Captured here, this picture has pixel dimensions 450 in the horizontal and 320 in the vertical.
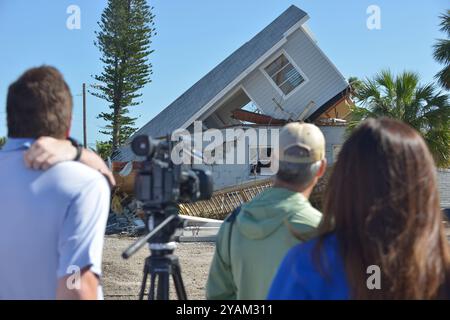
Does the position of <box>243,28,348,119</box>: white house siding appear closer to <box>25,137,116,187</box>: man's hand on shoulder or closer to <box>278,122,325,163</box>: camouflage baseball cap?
<box>278,122,325,163</box>: camouflage baseball cap

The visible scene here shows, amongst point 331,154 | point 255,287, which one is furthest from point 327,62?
point 255,287

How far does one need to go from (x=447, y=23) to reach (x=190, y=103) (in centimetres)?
1105

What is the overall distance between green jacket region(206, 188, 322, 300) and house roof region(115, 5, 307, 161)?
18519 millimetres

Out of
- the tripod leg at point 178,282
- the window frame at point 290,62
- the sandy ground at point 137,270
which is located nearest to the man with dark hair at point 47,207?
the tripod leg at point 178,282

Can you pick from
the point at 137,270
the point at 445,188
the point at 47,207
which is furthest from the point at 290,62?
the point at 47,207

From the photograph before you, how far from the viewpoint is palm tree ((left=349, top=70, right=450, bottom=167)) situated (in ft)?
48.7

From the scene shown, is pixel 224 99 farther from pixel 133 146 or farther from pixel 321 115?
pixel 133 146

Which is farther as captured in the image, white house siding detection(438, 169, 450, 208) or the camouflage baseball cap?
white house siding detection(438, 169, 450, 208)

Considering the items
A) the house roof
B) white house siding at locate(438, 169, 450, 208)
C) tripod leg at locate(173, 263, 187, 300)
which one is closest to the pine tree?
the house roof

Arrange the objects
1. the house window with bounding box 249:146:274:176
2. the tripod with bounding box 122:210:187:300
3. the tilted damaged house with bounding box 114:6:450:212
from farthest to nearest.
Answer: the tilted damaged house with bounding box 114:6:450:212
the house window with bounding box 249:146:274:176
the tripod with bounding box 122:210:187:300

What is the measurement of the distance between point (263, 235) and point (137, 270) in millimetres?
7522

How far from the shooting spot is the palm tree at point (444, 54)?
57.1 feet

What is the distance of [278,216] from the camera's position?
8.48ft

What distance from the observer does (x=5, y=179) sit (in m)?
2.29
